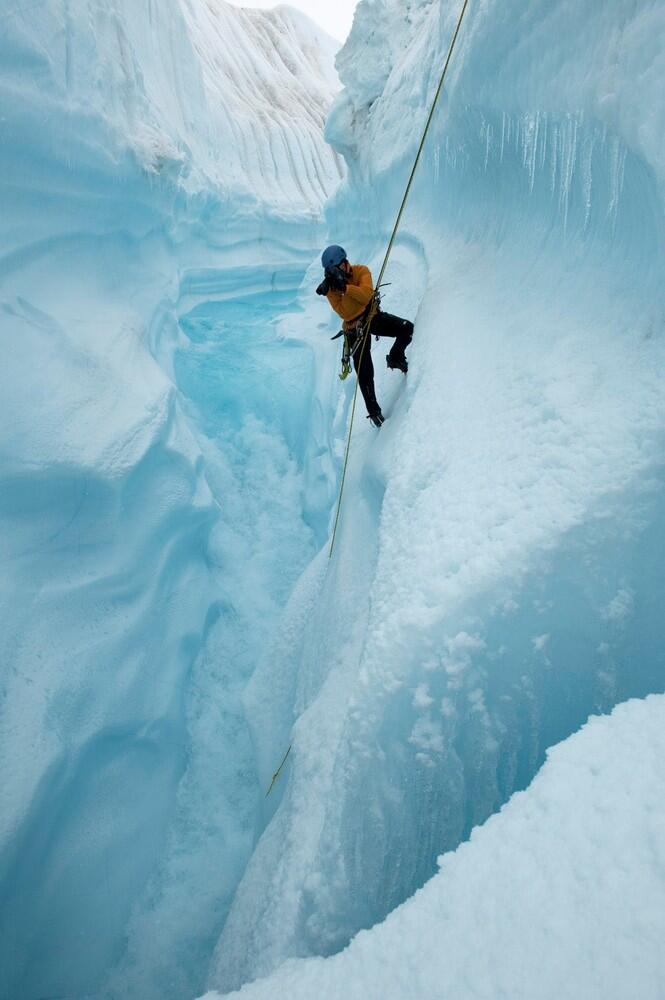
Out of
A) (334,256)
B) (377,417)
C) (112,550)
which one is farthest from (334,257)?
(112,550)

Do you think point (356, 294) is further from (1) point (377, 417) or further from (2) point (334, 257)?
(1) point (377, 417)

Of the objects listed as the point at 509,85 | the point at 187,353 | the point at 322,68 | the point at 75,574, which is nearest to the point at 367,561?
the point at 75,574

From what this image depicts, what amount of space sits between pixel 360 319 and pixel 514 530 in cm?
177

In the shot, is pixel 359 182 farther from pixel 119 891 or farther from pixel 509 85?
pixel 119 891

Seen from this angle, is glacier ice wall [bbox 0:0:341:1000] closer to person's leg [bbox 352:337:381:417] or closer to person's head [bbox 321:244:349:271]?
person's leg [bbox 352:337:381:417]

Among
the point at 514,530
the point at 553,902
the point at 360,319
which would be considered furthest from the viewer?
the point at 360,319

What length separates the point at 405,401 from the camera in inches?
113

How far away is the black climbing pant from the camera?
2.96 meters

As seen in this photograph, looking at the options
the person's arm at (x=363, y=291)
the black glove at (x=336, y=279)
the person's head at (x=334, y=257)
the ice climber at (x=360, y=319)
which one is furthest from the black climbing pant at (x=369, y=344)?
the person's head at (x=334, y=257)

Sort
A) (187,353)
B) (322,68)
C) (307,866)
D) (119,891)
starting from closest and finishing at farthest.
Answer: (307,866), (119,891), (187,353), (322,68)

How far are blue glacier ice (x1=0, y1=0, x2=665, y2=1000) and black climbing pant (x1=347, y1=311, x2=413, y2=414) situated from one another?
9cm

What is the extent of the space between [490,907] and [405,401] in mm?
2293

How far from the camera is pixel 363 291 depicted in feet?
9.30

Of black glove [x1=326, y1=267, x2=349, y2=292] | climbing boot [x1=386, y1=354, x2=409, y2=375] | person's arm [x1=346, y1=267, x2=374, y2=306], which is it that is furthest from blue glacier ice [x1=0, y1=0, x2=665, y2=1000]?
black glove [x1=326, y1=267, x2=349, y2=292]
